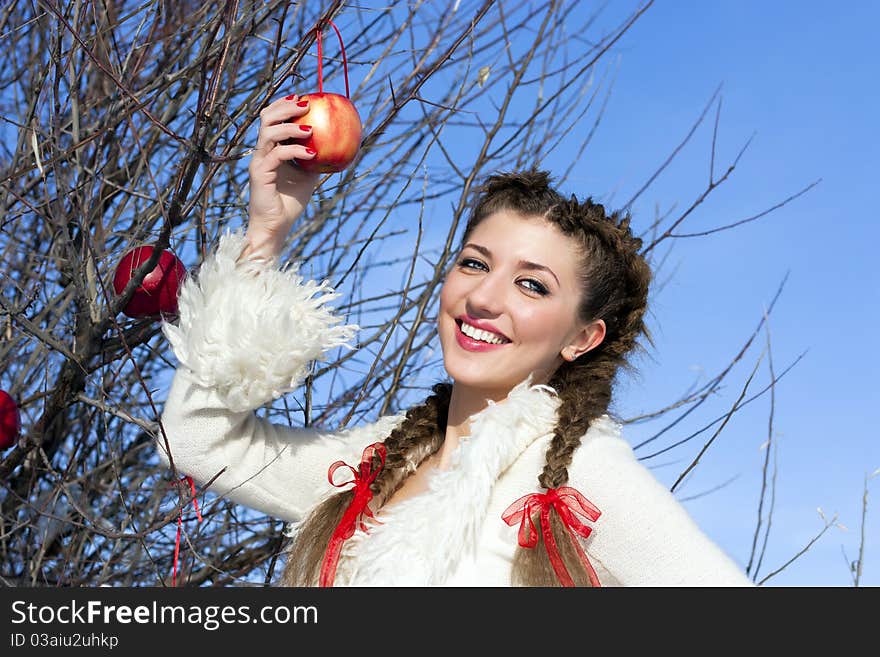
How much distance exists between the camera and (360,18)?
2.84 metres

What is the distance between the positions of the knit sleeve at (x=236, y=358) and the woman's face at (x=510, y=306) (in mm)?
238

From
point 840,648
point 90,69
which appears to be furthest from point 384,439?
point 90,69

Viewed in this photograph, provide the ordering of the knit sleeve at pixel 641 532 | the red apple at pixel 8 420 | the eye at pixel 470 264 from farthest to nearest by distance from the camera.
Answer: the red apple at pixel 8 420 → the eye at pixel 470 264 → the knit sleeve at pixel 641 532

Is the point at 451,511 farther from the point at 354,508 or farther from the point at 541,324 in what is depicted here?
the point at 541,324

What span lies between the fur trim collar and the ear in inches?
5.4

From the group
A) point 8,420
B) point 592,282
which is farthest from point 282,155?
point 8,420

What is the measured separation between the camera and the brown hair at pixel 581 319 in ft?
6.28

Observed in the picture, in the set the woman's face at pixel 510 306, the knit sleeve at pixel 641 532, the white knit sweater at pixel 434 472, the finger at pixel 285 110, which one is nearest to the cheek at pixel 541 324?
the woman's face at pixel 510 306

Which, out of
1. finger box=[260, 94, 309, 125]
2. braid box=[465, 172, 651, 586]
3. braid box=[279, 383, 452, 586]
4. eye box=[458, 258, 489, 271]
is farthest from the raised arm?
braid box=[465, 172, 651, 586]

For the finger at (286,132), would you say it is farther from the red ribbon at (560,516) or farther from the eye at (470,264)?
the red ribbon at (560,516)

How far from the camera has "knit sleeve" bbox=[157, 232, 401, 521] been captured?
5.82ft

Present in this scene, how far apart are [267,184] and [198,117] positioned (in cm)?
18

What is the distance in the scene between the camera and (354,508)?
75.7 inches

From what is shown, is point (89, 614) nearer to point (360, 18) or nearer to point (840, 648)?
point (840, 648)
